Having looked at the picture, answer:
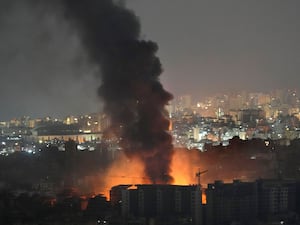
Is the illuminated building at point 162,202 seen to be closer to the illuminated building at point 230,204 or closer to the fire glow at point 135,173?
the illuminated building at point 230,204

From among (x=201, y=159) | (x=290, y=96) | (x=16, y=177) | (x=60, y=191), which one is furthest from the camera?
(x=290, y=96)

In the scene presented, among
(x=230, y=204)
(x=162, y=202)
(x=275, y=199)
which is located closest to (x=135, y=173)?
(x=162, y=202)

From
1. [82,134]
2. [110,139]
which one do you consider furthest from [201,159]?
[82,134]

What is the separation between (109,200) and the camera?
7.42 m

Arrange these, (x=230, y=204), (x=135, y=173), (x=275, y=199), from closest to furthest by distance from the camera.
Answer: (x=230, y=204) → (x=275, y=199) → (x=135, y=173)

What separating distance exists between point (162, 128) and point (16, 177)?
218cm

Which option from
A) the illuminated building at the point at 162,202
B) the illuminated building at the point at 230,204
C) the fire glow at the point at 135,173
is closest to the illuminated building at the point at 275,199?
the illuminated building at the point at 230,204

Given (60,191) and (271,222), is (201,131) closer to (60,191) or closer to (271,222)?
(60,191)

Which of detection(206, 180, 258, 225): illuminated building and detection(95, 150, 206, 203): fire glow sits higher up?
detection(95, 150, 206, 203): fire glow

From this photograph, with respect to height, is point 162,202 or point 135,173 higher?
point 135,173

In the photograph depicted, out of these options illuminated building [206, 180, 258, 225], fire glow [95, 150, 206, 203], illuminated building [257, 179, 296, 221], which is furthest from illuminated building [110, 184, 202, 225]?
illuminated building [257, 179, 296, 221]

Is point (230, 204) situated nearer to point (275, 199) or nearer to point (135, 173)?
point (275, 199)

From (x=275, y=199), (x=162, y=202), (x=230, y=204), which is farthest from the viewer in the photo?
(x=275, y=199)

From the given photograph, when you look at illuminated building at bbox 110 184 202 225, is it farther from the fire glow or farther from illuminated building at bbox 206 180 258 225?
the fire glow
